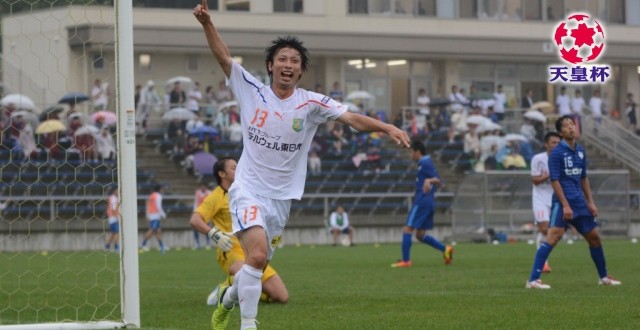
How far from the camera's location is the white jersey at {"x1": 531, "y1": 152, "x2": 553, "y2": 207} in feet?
69.0

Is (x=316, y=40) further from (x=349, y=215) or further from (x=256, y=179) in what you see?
(x=256, y=179)

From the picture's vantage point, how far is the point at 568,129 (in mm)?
15484

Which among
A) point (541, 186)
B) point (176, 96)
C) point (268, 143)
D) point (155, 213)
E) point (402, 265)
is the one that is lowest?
point (402, 265)

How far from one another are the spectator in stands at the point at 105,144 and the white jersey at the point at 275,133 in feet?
79.8

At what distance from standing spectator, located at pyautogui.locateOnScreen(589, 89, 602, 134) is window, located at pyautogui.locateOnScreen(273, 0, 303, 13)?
12.1 metres

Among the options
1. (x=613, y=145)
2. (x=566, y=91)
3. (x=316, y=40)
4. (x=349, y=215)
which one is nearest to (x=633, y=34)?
(x=566, y=91)

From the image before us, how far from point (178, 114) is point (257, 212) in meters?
30.8

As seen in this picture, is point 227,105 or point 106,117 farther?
point 227,105

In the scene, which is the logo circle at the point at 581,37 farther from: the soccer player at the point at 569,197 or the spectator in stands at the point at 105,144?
the soccer player at the point at 569,197

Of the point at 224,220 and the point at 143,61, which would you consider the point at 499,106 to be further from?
the point at 224,220

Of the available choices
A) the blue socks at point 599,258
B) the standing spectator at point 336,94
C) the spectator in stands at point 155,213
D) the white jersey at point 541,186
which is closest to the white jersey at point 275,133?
the blue socks at point 599,258

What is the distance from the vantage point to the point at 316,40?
49.6 meters

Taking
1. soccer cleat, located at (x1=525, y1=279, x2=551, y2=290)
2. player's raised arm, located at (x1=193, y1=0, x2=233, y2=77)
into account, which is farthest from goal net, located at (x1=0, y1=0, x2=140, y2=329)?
soccer cleat, located at (x1=525, y1=279, x2=551, y2=290)

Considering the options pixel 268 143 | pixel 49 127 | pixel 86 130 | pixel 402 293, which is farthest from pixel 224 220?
pixel 86 130
